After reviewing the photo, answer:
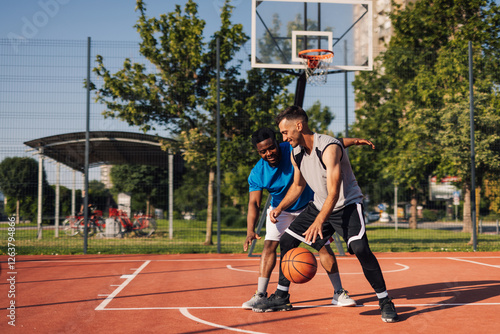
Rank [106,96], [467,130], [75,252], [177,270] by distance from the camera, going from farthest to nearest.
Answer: [467,130], [106,96], [75,252], [177,270]

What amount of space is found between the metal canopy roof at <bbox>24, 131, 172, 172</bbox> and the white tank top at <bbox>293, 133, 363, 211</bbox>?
8.99 meters

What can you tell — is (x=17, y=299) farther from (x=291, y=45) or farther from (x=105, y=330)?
(x=291, y=45)

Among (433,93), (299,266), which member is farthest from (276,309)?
(433,93)

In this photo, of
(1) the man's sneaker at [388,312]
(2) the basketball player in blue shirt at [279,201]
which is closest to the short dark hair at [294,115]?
(2) the basketball player in blue shirt at [279,201]

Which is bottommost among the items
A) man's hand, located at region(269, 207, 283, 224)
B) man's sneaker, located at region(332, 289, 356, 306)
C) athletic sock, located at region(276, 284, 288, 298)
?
man's sneaker, located at region(332, 289, 356, 306)

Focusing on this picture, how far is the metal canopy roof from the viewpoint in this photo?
13.4 metres

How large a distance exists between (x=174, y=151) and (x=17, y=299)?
8.48 meters

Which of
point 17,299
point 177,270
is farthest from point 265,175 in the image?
point 177,270

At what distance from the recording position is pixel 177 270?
918 cm

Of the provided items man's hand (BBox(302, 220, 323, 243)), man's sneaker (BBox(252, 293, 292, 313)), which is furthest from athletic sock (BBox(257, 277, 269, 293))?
man's hand (BBox(302, 220, 323, 243))

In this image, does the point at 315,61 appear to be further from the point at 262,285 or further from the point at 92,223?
the point at 92,223

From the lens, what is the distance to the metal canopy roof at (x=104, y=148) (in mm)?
13430

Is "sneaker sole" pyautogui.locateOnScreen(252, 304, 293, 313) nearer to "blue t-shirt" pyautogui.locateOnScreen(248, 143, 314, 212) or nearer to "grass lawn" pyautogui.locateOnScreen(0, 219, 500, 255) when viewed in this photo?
"blue t-shirt" pyautogui.locateOnScreen(248, 143, 314, 212)

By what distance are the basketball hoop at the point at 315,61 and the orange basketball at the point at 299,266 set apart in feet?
21.8
